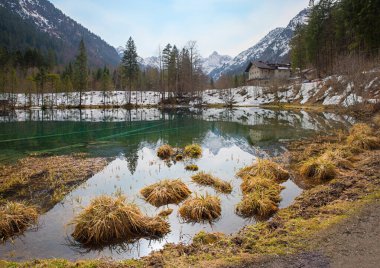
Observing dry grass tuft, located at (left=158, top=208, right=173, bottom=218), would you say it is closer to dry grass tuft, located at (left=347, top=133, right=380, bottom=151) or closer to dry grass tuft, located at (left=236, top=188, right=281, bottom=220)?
dry grass tuft, located at (left=236, top=188, right=281, bottom=220)

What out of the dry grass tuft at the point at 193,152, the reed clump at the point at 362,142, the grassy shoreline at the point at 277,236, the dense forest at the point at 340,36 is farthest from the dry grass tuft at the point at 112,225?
the dense forest at the point at 340,36

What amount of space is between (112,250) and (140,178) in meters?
6.98

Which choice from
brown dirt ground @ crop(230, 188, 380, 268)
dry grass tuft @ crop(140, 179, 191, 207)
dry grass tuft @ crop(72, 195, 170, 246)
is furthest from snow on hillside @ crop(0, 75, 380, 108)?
dry grass tuft @ crop(72, 195, 170, 246)

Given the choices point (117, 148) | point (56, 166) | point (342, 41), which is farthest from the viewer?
point (342, 41)

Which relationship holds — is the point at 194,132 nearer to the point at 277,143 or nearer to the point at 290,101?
the point at 277,143

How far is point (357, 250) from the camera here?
19.1 feet

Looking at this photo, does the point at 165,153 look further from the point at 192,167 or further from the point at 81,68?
the point at 81,68

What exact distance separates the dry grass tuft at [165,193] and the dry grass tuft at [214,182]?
1.37 meters

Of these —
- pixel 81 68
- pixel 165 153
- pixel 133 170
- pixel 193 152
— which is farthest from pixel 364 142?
pixel 81 68

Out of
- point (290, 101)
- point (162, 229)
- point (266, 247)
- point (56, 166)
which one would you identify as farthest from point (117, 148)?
point (290, 101)

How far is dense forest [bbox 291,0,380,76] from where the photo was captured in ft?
164

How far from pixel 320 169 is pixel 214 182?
15.2 feet

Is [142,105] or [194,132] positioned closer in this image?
[194,132]

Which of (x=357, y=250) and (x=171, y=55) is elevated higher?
(x=171, y=55)
